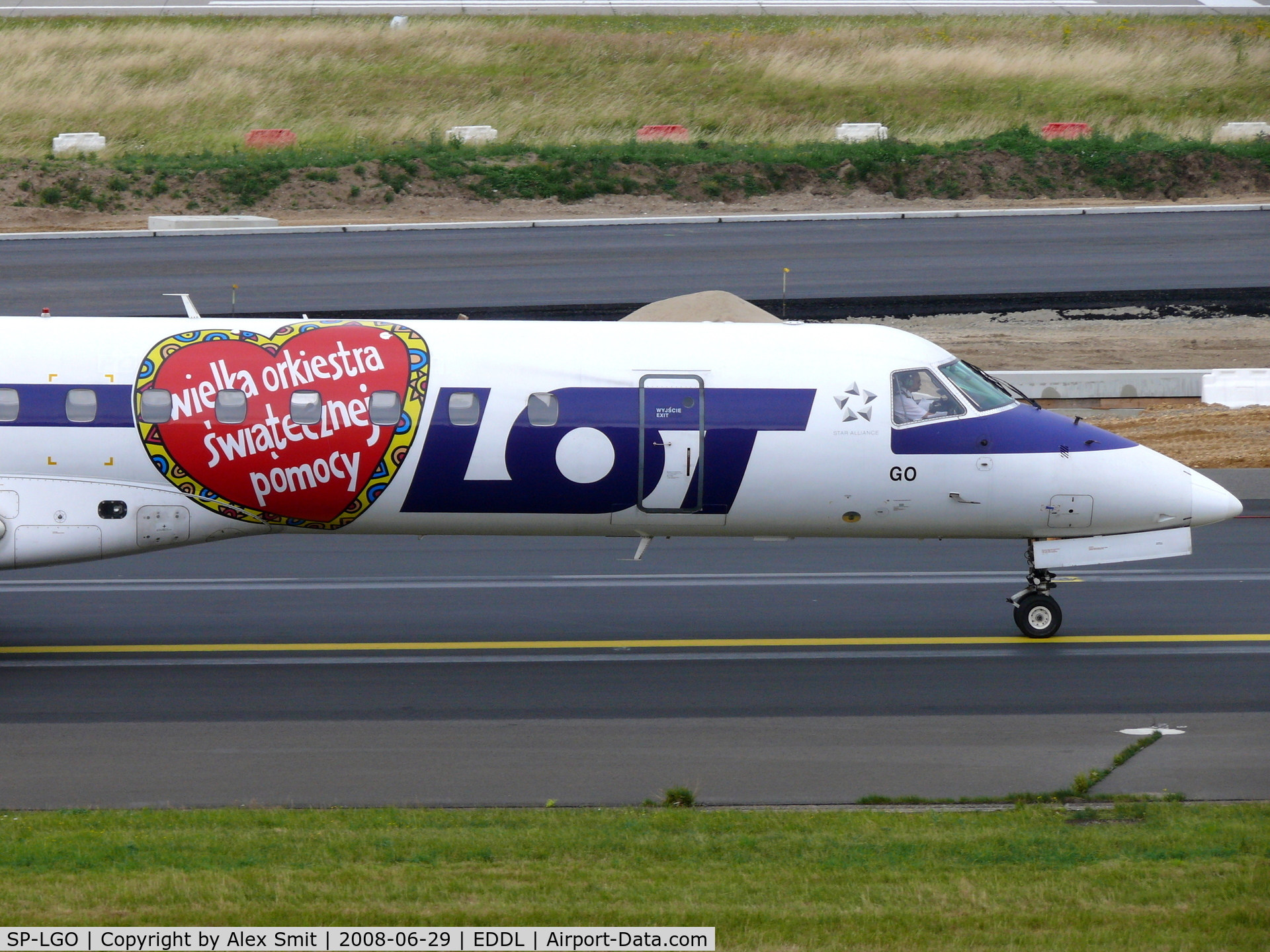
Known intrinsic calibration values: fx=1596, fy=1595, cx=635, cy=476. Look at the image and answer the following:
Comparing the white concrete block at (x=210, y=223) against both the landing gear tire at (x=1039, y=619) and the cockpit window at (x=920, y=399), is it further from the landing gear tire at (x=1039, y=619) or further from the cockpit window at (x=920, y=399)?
the landing gear tire at (x=1039, y=619)

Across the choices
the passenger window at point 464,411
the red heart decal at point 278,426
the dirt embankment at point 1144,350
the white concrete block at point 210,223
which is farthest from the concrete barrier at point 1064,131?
the red heart decal at point 278,426

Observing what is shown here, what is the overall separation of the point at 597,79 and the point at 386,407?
138 feet

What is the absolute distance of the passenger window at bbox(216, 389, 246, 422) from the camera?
14836 mm

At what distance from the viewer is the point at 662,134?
167ft

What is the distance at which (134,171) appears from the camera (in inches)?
1806

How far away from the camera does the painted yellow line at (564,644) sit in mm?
15867

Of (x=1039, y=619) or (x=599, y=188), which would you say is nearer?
(x=1039, y=619)

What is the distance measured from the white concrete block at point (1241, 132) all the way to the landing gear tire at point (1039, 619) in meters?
38.7

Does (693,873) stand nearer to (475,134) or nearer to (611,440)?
(611,440)

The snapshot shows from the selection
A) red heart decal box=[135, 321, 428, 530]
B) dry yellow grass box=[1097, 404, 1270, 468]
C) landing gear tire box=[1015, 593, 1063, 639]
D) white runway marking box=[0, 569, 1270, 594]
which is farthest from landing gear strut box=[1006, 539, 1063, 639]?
dry yellow grass box=[1097, 404, 1270, 468]

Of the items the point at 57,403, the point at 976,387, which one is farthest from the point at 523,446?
the point at 976,387

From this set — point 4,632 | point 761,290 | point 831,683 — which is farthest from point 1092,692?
point 761,290

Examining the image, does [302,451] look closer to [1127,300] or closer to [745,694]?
[745,694]

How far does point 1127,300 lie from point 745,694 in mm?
23257
